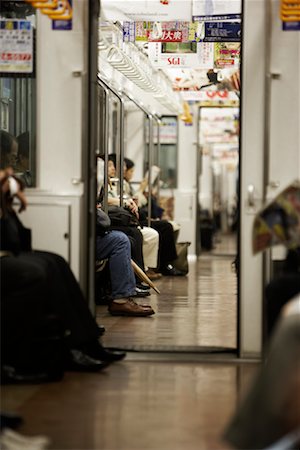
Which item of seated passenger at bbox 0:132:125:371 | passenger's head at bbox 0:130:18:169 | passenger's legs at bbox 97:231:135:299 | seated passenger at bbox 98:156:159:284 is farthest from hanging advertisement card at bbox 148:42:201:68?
seated passenger at bbox 0:132:125:371

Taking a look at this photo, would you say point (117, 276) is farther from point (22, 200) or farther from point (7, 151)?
point (22, 200)

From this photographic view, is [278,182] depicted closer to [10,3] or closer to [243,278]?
[243,278]

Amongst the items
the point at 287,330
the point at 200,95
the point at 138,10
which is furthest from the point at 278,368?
the point at 200,95

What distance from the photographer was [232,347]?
647cm

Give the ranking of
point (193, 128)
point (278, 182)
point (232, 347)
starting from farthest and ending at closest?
point (193, 128), point (232, 347), point (278, 182)

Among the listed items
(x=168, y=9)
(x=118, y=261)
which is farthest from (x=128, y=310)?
(x=168, y=9)

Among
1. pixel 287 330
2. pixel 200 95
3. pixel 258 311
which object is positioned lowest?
pixel 258 311

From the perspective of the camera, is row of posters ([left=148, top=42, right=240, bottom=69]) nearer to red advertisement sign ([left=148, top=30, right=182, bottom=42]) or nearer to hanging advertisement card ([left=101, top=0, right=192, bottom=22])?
red advertisement sign ([left=148, top=30, right=182, bottom=42])

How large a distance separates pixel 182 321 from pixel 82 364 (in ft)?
7.93

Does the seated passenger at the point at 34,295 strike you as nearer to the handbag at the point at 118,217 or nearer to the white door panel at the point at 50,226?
the white door panel at the point at 50,226

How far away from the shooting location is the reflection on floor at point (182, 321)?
6.80 m

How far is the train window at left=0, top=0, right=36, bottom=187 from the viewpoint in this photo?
6.14 metres

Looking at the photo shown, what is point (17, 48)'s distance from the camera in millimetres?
6152

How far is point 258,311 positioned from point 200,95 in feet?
28.3
